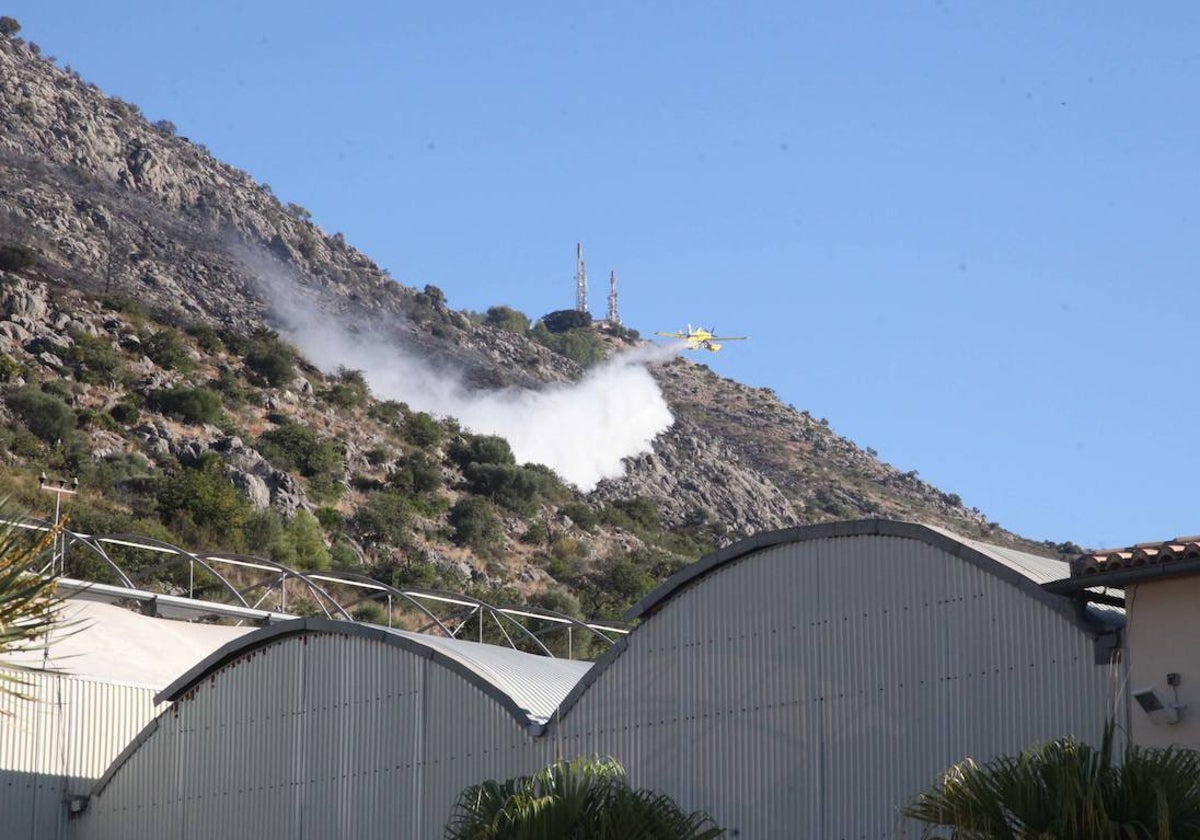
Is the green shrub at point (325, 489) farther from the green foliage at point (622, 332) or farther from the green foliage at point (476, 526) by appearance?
the green foliage at point (622, 332)

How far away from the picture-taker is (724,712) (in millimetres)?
25875

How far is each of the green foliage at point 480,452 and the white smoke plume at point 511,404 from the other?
30.5 feet

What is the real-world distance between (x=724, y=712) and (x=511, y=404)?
336ft

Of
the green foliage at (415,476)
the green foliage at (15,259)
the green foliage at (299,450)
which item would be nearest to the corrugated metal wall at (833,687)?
the green foliage at (299,450)

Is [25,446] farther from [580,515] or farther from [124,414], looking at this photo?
[580,515]

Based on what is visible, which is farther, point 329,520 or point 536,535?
point 536,535

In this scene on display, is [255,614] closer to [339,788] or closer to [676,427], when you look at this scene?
[339,788]

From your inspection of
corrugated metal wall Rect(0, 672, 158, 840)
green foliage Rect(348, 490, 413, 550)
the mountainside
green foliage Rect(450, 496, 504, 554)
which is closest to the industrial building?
corrugated metal wall Rect(0, 672, 158, 840)

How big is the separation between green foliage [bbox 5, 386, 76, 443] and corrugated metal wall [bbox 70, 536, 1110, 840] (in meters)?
50.2

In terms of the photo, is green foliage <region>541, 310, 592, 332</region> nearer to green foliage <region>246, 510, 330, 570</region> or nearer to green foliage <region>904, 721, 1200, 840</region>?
green foliage <region>246, 510, 330, 570</region>

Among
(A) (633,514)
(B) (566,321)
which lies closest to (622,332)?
(B) (566,321)

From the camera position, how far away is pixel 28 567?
2278cm

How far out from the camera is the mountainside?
81438 millimetres

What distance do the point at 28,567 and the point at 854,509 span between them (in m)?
101
